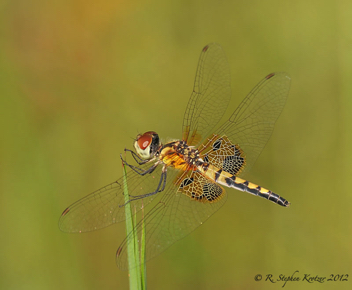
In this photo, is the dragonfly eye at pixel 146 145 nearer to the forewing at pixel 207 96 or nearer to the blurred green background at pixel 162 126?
the forewing at pixel 207 96

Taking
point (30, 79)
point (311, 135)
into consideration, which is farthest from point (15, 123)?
point (311, 135)

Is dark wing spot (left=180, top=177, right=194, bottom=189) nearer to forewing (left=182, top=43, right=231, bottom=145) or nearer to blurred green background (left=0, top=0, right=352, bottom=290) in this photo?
forewing (left=182, top=43, right=231, bottom=145)

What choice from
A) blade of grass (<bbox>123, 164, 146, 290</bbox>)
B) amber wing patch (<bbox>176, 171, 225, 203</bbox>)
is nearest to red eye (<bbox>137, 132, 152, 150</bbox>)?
amber wing patch (<bbox>176, 171, 225, 203</bbox>)

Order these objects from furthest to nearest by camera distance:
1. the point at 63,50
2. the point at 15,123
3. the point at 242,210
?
the point at 63,50, the point at 242,210, the point at 15,123

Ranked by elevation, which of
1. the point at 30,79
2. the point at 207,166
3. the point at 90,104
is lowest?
the point at 207,166

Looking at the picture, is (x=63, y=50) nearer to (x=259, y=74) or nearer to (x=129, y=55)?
(x=129, y=55)
